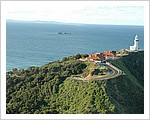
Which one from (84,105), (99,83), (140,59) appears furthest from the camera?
(140,59)

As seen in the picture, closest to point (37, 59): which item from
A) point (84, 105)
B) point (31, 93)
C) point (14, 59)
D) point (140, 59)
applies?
point (14, 59)

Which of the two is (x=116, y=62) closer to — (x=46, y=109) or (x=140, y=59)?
(x=140, y=59)

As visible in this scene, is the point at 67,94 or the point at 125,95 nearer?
the point at 67,94

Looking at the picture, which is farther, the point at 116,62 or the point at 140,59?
the point at 140,59

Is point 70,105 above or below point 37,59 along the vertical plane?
below

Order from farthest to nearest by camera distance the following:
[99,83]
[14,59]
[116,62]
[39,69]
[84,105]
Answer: [14,59] < [116,62] < [39,69] < [99,83] < [84,105]

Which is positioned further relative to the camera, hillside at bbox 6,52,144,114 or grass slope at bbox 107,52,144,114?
grass slope at bbox 107,52,144,114

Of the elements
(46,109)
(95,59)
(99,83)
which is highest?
(95,59)

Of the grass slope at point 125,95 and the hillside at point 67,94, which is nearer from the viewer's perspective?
the hillside at point 67,94
